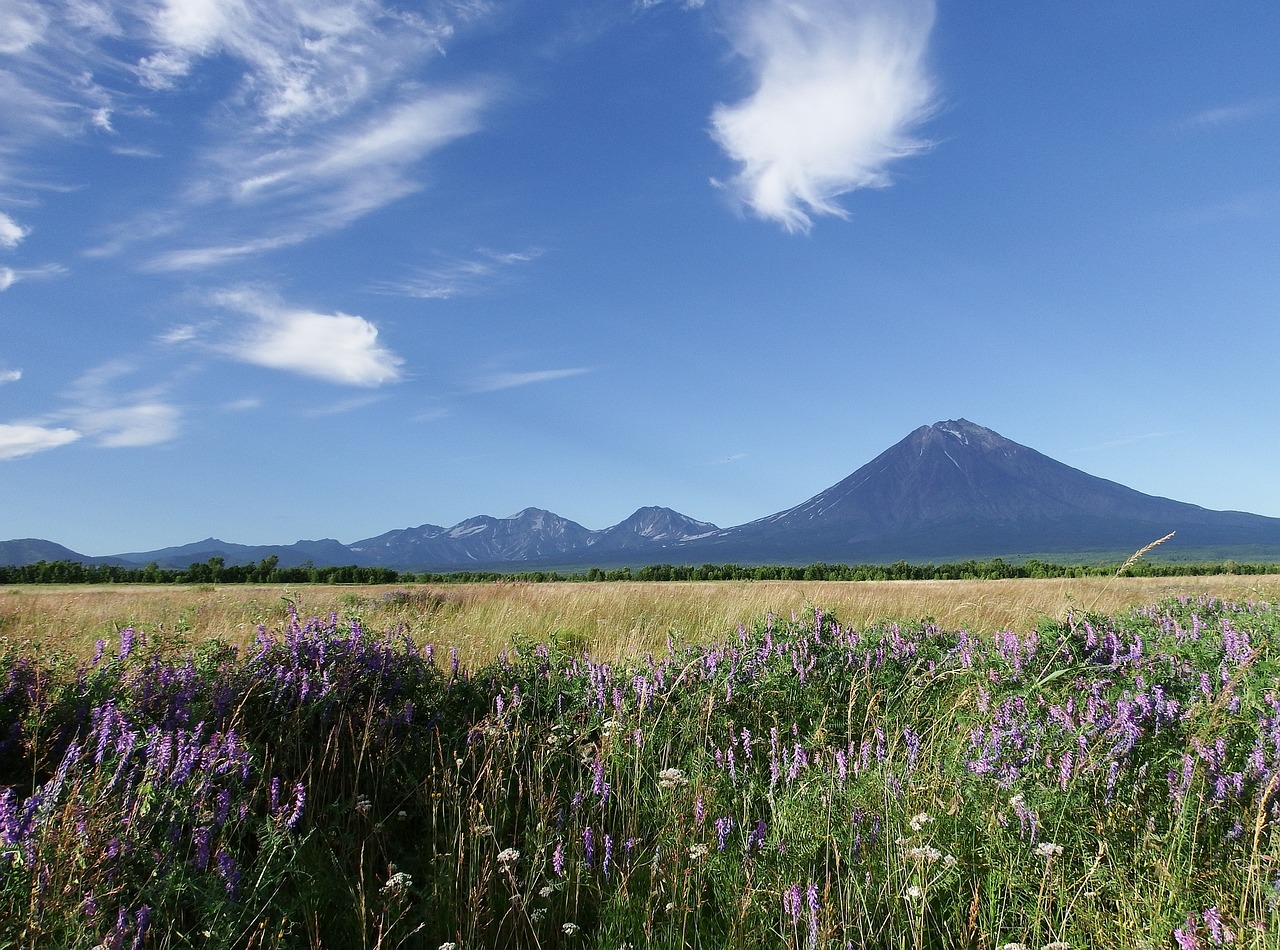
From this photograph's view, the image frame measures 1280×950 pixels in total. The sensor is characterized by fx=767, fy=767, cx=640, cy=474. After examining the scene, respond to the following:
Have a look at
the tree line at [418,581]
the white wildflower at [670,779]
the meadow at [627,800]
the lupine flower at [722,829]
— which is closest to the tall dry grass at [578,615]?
the meadow at [627,800]

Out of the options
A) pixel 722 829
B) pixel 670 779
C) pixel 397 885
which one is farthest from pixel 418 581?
pixel 722 829

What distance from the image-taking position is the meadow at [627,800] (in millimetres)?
2732

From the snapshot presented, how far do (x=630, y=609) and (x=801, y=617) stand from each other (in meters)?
7.13

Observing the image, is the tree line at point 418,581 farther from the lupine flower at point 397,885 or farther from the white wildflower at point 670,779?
the lupine flower at point 397,885

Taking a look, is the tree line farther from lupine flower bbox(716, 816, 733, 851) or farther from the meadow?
lupine flower bbox(716, 816, 733, 851)

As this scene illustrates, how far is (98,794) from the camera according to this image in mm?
3098

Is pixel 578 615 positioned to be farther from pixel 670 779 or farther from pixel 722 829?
pixel 722 829

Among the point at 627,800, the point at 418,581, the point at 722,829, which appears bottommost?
the point at 418,581

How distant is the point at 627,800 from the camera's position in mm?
4051

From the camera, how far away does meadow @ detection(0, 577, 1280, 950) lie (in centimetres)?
273

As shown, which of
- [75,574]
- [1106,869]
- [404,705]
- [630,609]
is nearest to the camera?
[1106,869]

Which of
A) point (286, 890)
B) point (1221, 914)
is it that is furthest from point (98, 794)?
point (1221, 914)

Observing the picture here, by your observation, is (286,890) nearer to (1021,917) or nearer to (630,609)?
(1021,917)

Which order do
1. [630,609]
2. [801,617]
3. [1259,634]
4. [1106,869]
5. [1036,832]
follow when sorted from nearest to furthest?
[1106,869], [1036,832], [1259,634], [801,617], [630,609]
